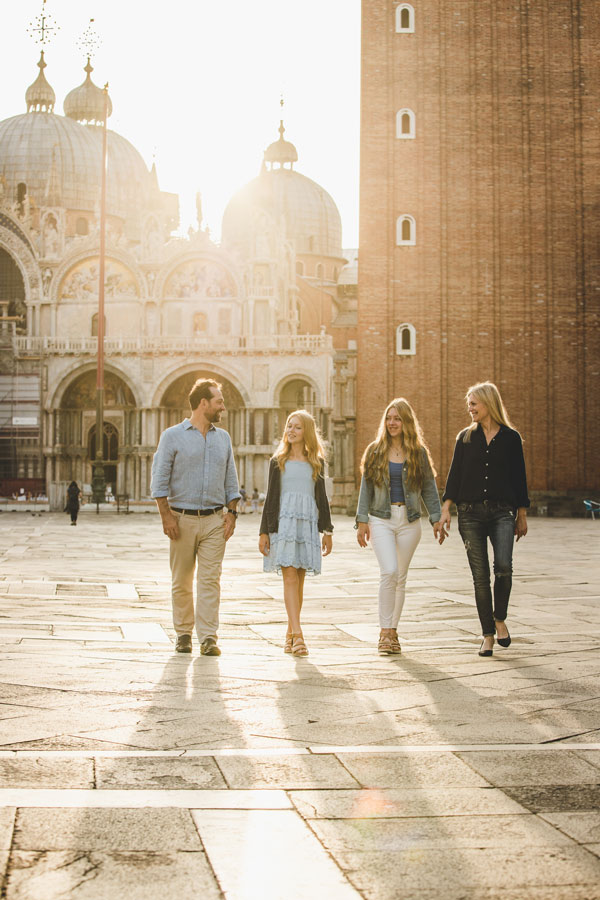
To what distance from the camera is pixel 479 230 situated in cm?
3102

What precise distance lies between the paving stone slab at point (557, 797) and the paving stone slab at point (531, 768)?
0.19 feet

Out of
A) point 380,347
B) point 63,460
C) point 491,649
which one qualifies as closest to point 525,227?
point 380,347

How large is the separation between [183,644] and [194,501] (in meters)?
0.79

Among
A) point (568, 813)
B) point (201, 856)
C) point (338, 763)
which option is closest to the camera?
point (201, 856)

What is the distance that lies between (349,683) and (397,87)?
92.4 feet

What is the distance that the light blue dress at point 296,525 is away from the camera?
654cm

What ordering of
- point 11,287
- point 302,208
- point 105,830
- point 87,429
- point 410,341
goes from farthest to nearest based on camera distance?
point 302,208 → point 11,287 → point 87,429 → point 410,341 → point 105,830

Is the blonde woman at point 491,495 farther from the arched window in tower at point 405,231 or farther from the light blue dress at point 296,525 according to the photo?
the arched window in tower at point 405,231

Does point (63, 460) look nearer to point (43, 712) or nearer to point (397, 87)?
point (397, 87)

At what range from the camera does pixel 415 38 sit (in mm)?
31125

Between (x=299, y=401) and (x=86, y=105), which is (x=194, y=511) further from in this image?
(x=86, y=105)

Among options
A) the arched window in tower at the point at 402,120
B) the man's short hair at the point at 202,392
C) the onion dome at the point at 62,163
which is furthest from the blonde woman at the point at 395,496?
the onion dome at the point at 62,163

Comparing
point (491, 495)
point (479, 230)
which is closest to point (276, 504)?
point (491, 495)

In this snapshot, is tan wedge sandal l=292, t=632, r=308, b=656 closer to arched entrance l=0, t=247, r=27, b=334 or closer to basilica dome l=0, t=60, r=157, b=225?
arched entrance l=0, t=247, r=27, b=334
